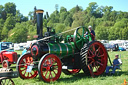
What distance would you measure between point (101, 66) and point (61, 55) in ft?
6.69

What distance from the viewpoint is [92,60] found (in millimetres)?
8250

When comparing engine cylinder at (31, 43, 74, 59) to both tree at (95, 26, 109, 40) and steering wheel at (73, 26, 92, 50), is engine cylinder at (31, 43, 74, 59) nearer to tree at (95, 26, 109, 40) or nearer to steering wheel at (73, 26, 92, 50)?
steering wheel at (73, 26, 92, 50)

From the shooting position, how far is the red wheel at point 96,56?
8.11 m

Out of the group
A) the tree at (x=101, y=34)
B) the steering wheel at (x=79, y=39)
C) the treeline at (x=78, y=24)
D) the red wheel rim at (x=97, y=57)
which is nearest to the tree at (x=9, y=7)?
the treeline at (x=78, y=24)

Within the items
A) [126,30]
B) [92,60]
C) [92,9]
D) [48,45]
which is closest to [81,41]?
[92,60]

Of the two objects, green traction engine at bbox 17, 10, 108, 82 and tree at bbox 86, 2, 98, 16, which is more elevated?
tree at bbox 86, 2, 98, 16

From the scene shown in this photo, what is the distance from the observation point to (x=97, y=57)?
847 cm

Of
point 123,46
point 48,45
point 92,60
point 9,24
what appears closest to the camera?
point 48,45

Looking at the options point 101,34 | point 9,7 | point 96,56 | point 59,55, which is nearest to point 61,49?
point 59,55

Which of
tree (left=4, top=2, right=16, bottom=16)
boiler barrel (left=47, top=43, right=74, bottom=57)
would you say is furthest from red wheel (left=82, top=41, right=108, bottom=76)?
tree (left=4, top=2, right=16, bottom=16)

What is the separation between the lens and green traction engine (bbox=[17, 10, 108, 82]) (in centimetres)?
719

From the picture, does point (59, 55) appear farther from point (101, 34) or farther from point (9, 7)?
point (9, 7)

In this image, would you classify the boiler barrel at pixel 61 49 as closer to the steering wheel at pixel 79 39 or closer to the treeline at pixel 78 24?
the steering wheel at pixel 79 39

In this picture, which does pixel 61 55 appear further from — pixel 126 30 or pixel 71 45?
pixel 126 30
